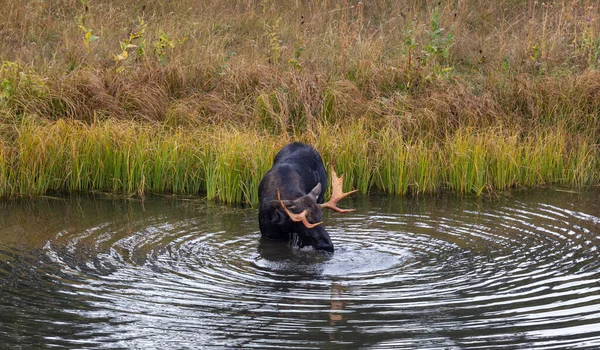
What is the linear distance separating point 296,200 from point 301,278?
0.90 meters

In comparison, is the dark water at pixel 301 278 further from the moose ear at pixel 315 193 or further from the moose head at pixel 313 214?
the moose ear at pixel 315 193

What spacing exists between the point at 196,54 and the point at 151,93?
6.50 feet

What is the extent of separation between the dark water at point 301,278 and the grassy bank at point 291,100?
28.8 inches

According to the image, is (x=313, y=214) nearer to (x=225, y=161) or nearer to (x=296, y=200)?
(x=296, y=200)

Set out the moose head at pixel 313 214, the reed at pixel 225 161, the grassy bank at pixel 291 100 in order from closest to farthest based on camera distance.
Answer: the moose head at pixel 313 214
the reed at pixel 225 161
the grassy bank at pixel 291 100

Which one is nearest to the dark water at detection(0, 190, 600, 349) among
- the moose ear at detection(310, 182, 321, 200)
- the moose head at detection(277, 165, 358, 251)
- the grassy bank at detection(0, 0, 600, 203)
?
the moose head at detection(277, 165, 358, 251)

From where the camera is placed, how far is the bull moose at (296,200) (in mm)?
7301

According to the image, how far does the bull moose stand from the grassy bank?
3.41ft

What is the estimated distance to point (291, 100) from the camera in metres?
11.5

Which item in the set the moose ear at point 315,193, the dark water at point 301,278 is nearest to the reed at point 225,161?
the dark water at point 301,278

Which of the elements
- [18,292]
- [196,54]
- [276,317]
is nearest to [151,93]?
[196,54]

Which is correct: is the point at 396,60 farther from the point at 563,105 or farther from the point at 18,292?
the point at 18,292

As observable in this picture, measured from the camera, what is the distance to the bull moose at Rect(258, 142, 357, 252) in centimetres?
730

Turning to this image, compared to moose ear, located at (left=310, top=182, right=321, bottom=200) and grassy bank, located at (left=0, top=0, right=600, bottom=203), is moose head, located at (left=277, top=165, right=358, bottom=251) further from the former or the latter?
grassy bank, located at (left=0, top=0, right=600, bottom=203)
